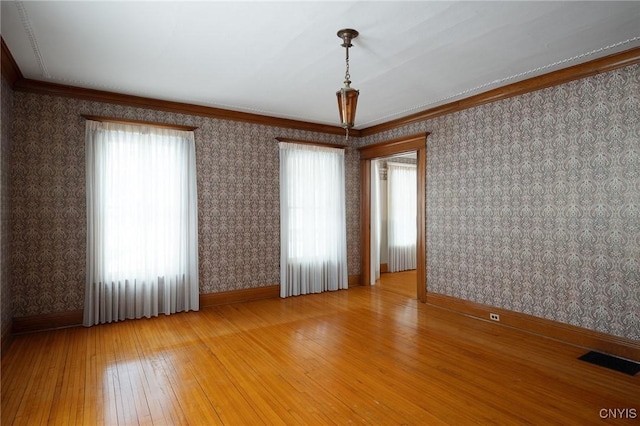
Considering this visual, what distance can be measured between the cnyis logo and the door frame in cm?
301

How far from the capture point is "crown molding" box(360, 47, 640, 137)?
138 inches

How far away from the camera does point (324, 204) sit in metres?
6.49

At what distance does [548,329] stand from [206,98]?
502 centimetres

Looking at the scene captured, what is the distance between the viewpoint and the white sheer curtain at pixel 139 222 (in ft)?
14.9

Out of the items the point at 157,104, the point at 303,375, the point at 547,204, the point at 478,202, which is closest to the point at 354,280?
the point at 478,202

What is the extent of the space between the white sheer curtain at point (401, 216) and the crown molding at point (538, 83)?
2.65m

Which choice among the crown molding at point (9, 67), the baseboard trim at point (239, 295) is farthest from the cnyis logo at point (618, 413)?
the crown molding at point (9, 67)

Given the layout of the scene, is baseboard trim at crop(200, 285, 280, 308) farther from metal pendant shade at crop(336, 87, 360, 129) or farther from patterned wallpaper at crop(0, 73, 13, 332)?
metal pendant shade at crop(336, 87, 360, 129)

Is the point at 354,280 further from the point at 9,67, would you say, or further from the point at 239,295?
the point at 9,67

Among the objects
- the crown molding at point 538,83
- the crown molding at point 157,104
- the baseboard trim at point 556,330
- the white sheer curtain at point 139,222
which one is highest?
the crown molding at point 157,104

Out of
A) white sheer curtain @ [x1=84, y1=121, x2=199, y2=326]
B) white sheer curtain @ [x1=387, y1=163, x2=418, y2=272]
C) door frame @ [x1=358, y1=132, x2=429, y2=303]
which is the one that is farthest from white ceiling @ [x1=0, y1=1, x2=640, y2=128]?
white sheer curtain @ [x1=387, y1=163, x2=418, y2=272]

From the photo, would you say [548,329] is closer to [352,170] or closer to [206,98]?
[352,170]

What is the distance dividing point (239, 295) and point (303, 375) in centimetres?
272

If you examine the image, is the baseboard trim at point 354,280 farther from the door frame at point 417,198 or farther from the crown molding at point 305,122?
the crown molding at point 305,122
